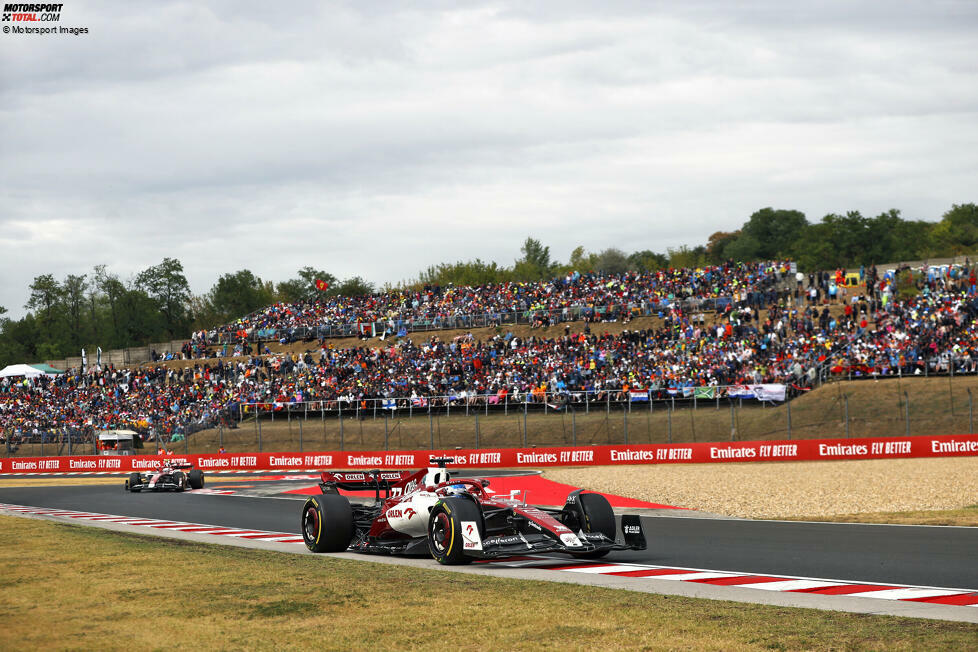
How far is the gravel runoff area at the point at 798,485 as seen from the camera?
72.9 feet

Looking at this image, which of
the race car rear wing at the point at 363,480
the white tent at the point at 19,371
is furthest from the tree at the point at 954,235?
the race car rear wing at the point at 363,480

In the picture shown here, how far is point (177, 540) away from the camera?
717 inches

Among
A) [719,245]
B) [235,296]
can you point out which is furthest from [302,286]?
[719,245]

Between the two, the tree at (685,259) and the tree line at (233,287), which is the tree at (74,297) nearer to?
the tree line at (233,287)

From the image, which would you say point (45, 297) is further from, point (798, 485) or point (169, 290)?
point (798, 485)

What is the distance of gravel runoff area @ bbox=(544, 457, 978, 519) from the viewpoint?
2222cm

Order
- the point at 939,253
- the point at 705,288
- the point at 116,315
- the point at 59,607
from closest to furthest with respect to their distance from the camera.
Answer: the point at 59,607 < the point at 705,288 < the point at 939,253 < the point at 116,315

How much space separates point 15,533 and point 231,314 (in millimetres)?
110178

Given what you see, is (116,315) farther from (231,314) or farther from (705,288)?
(705,288)

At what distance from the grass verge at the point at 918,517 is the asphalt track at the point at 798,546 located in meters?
0.74

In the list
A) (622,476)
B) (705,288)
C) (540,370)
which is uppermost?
(705,288)

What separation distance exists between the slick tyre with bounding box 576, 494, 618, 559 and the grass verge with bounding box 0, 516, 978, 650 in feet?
7.25

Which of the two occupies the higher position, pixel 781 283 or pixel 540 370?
pixel 781 283

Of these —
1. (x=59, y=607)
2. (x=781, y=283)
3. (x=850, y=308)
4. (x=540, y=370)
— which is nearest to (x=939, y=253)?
(x=781, y=283)
